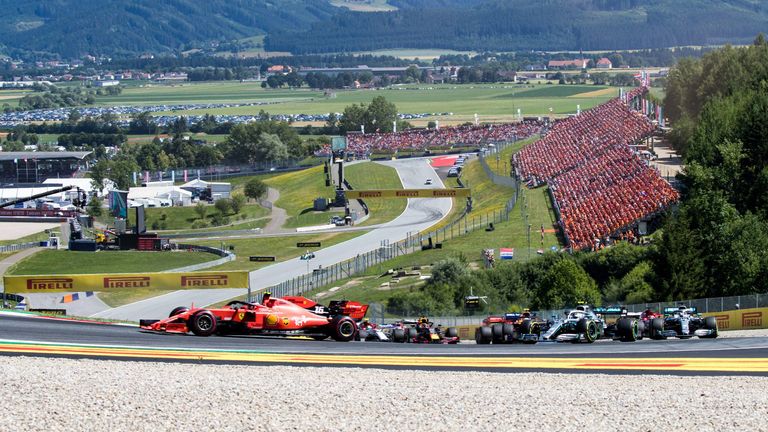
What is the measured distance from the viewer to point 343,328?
34.9 m

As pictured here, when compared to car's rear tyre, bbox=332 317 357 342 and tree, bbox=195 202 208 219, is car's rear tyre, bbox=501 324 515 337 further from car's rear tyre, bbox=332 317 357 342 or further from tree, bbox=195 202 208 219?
tree, bbox=195 202 208 219

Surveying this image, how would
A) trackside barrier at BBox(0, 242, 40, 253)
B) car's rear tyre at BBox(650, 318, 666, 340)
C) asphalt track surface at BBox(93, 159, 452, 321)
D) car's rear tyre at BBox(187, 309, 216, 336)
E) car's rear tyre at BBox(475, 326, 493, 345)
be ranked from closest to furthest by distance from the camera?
car's rear tyre at BBox(187, 309, 216, 336), car's rear tyre at BBox(650, 318, 666, 340), car's rear tyre at BBox(475, 326, 493, 345), asphalt track surface at BBox(93, 159, 452, 321), trackside barrier at BBox(0, 242, 40, 253)

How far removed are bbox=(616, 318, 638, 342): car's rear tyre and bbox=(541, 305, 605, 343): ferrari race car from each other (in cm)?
58

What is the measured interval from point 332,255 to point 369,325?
38.0 meters

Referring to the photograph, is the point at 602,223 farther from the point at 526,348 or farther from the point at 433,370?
the point at 433,370

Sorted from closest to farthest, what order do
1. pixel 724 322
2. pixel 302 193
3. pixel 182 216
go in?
pixel 724 322 → pixel 182 216 → pixel 302 193

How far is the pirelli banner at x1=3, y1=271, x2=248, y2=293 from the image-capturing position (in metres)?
50.2

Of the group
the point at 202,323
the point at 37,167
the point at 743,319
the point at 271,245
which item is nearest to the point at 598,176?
the point at 271,245

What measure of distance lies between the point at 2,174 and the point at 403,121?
63014mm

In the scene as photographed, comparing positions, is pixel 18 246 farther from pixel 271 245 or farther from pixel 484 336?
pixel 484 336

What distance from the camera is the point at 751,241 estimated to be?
173ft

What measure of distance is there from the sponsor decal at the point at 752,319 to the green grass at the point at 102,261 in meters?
41.8

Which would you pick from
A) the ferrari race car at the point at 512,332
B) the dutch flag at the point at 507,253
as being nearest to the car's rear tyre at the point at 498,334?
the ferrari race car at the point at 512,332

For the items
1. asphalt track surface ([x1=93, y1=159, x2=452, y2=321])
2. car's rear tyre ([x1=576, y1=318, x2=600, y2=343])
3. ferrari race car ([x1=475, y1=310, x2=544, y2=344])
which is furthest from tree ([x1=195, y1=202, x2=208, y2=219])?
car's rear tyre ([x1=576, y1=318, x2=600, y2=343])
